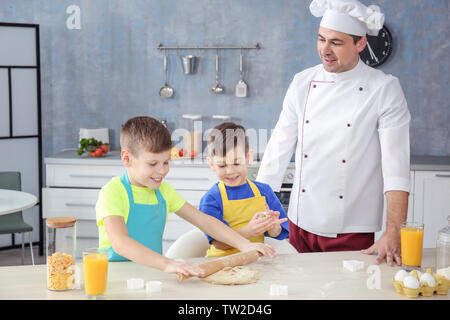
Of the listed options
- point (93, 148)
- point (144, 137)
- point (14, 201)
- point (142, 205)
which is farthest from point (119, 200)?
point (93, 148)

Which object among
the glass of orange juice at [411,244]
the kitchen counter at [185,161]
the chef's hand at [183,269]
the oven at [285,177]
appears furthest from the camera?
the oven at [285,177]

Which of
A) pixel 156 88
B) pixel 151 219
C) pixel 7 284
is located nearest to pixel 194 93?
pixel 156 88

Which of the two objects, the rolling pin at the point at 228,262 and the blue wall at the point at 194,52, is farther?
the blue wall at the point at 194,52

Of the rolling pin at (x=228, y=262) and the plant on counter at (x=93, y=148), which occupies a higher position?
the plant on counter at (x=93, y=148)

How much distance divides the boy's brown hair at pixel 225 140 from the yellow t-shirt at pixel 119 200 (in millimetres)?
245

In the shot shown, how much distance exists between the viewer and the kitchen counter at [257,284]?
1.38 metres

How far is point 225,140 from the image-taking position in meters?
1.95

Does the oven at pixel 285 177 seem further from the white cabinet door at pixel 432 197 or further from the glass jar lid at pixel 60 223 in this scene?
the glass jar lid at pixel 60 223

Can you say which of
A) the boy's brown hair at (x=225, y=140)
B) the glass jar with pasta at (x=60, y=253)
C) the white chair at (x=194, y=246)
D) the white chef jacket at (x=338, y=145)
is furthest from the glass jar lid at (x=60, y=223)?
the white chef jacket at (x=338, y=145)

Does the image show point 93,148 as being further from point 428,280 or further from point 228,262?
point 428,280

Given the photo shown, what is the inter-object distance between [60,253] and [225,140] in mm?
731

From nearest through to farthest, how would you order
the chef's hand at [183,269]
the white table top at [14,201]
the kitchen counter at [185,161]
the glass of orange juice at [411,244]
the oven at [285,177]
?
the chef's hand at [183,269] → the glass of orange juice at [411,244] → the white table top at [14,201] → the kitchen counter at [185,161] → the oven at [285,177]

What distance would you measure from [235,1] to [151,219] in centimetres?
287

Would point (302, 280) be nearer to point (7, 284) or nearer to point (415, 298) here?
point (415, 298)
